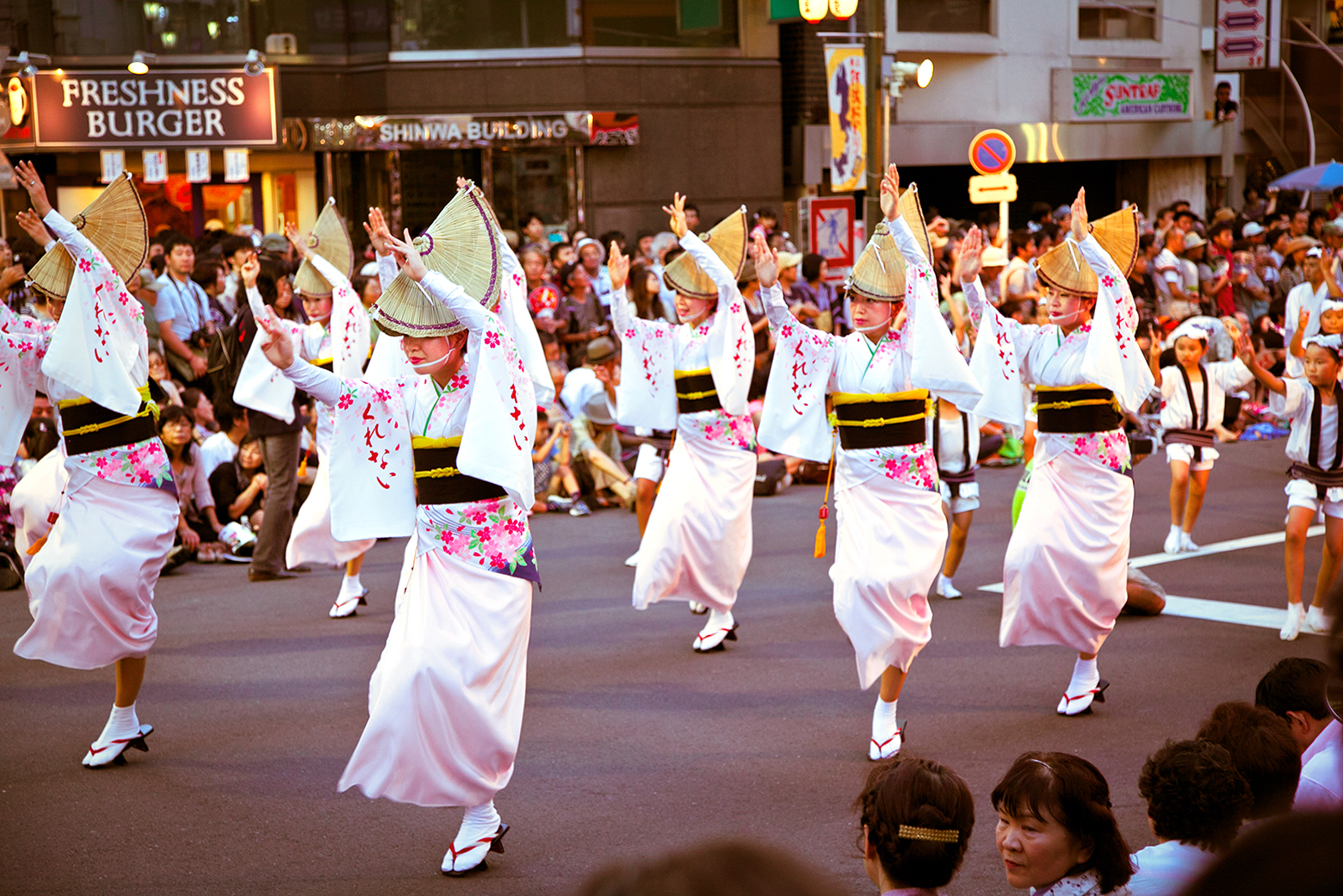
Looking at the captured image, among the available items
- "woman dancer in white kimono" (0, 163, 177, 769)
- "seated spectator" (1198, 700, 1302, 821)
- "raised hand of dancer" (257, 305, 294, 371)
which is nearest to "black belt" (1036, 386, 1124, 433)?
"seated spectator" (1198, 700, 1302, 821)

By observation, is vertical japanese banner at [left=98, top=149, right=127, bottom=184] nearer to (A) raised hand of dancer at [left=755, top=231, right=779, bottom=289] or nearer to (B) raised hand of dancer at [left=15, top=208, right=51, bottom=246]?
(B) raised hand of dancer at [left=15, top=208, right=51, bottom=246]

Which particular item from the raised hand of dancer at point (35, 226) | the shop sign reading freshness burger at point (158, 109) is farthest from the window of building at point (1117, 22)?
the raised hand of dancer at point (35, 226)

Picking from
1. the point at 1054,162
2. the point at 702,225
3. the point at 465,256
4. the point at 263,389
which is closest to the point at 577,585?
the point at 263,389

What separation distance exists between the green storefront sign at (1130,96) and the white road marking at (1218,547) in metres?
14.4

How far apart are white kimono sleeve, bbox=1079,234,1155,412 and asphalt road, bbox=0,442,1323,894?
4.64ft

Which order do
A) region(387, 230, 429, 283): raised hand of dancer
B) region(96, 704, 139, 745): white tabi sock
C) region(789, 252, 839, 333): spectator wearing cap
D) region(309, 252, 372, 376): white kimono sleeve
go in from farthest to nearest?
region(789, 252, 839, 333): spectator wearing cap → region(309, 252, 372, 376): white kimono sleeve → region(96, 704, 139, 745): white tabi sock → region(387, 230, 429, 283): raised hand of dancer

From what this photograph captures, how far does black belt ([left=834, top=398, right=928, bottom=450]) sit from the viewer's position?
18.7ft

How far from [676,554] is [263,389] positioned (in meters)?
2.50

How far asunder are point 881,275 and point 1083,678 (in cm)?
195

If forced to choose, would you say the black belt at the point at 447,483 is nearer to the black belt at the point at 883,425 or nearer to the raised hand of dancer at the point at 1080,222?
the black belt at the point at 883,425

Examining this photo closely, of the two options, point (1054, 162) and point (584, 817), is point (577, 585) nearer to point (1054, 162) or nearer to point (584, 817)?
point (584, 817)

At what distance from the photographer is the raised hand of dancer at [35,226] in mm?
5445

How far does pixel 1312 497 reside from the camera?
6.96 meters

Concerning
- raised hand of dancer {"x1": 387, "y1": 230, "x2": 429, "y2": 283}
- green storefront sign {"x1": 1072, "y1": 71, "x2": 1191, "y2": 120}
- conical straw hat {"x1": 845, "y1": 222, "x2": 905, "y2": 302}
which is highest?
green storefront sign {"x1": 1072, "y1": 71, "x2": 1191, "y2": 120}
